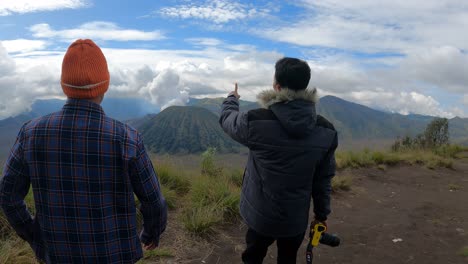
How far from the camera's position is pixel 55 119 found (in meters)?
2.01

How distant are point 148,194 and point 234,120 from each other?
1123 millimetres

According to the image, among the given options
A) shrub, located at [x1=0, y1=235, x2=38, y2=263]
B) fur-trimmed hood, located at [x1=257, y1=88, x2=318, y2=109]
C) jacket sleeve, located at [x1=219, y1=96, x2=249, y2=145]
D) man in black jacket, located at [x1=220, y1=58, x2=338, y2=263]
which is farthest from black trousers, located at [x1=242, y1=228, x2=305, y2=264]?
shrub, located at [x1=0, y1=235, x2=38, y2=263]

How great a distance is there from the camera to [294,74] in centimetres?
284

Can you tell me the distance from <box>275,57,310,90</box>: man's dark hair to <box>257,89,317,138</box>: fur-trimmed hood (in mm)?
49

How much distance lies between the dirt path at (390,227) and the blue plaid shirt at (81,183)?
2755mm

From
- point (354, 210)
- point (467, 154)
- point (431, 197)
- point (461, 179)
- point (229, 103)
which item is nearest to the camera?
point (229, 103)

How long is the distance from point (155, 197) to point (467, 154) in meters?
16.9

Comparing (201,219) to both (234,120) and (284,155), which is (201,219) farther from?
(284,155)

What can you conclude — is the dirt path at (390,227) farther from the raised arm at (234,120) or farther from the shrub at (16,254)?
the raised arm at (234,120)

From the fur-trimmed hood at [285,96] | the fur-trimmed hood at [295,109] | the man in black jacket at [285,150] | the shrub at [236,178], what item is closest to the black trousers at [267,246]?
the man in black jacket at [285,150]

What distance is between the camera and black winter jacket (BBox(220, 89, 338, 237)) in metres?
2.83

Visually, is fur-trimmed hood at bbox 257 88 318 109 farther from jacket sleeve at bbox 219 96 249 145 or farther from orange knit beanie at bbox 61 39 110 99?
orange knit beanie at bbox 61 39 110 99

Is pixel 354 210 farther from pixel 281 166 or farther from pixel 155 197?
pixel 155 197

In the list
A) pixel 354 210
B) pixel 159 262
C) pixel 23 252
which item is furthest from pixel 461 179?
pixel 23 252
